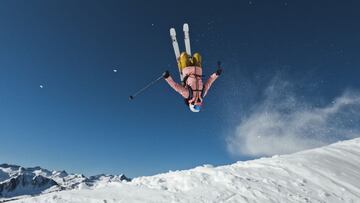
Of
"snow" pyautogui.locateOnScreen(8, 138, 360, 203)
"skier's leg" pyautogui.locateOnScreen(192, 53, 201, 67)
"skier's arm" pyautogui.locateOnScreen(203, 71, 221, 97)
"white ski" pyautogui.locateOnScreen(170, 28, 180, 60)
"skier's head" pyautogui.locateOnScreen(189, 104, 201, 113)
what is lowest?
"snow" pyautogui.locateOnScreen(8, 138, 360, 203)

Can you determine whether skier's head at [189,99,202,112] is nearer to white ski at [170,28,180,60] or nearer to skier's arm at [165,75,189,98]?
skier's arm at [165,75,189,98]

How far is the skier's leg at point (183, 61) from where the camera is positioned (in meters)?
16.0

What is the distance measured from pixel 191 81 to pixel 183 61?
1.23 meters

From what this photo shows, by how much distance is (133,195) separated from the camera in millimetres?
8133

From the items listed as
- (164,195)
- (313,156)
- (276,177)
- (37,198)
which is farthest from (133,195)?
(313,156)

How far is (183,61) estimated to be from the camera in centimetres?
1619

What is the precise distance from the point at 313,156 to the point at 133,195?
284 inches

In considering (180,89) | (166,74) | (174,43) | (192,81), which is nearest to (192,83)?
(192,81)

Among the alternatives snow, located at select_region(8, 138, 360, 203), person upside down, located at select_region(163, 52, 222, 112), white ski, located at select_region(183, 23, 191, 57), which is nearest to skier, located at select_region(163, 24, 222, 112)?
Result: person upside down, located at select_region(163, 52, 222, 112)

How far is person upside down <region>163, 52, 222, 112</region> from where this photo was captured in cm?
1525

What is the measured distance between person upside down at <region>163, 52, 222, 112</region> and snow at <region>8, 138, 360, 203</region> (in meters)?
4.55

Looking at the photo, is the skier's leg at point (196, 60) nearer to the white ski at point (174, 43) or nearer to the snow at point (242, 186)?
the white ski at point (174, 43)

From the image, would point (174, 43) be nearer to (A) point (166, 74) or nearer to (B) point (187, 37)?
(B) point (187, 37)

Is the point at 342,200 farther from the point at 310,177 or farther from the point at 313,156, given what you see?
the point at 313,156
